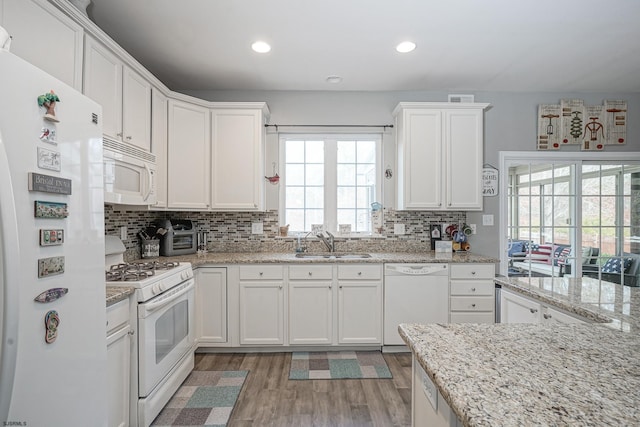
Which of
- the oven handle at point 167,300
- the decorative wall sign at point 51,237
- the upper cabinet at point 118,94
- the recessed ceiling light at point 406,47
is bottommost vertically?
the oven handle at point 167,300

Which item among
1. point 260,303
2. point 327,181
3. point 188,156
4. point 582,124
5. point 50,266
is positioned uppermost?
point 582,124

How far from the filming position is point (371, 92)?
345 cm

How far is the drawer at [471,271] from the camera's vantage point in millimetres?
2924

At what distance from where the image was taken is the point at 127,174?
7.17 ft

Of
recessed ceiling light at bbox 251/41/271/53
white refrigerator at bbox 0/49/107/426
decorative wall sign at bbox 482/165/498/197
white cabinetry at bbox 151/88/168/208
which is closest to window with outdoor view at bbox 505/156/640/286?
decorative wall sign at bbox 482/165/498/197

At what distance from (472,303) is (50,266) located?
9.89 feet

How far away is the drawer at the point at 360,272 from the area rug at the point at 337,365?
0.69 m

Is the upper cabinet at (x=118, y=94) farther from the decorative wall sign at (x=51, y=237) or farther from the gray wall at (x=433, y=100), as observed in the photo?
the decorative wall sign at (x=51, y=237)

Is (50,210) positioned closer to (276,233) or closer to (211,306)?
(211,306)

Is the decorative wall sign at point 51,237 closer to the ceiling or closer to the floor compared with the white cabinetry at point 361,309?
closer to the ceiling

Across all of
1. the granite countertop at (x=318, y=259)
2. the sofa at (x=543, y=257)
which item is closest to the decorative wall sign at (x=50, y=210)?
the granite countertop at (x=318, y=259)

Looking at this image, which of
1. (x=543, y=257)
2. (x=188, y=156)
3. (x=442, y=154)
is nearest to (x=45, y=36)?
(x=188, y=156)

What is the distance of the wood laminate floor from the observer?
199 centimetres

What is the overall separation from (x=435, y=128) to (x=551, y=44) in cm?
105
